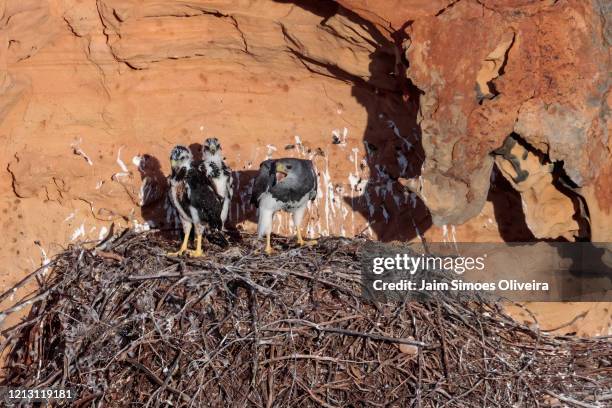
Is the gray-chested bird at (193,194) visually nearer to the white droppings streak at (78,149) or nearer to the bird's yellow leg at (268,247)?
the bird's yellow leg at (268,247)

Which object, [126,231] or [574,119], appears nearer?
[574,119]

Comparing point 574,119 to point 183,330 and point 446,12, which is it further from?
point 183,330

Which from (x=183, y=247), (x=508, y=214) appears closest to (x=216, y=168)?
(x=183, y=247)

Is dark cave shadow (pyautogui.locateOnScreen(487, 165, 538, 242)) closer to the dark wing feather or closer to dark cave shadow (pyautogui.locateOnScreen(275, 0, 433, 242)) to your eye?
dark cave shadow (pyautogui.locateOnScreen(275, 0, 433, 242))

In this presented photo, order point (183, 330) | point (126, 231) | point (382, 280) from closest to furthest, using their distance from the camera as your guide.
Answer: point (183, 330), point (382, 280), point (126, 231)

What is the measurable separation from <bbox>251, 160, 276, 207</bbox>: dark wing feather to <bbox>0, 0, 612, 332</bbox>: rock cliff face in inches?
18.8

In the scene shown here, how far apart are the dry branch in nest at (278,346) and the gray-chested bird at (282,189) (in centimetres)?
49

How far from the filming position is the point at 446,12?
17.8 ft

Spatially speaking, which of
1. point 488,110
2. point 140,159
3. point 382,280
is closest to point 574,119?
point 488,110

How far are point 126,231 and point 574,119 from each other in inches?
118

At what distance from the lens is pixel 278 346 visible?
16.7 ft

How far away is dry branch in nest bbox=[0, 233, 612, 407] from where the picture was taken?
5008 millimetres

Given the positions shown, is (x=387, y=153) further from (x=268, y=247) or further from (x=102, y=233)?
(x=102, y=233)

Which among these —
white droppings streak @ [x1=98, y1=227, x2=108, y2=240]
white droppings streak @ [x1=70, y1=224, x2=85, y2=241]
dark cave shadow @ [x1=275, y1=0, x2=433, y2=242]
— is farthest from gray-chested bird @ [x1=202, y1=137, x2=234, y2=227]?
white droppings streak @ [x1=70, y1=224, x2=85, y2=241]
